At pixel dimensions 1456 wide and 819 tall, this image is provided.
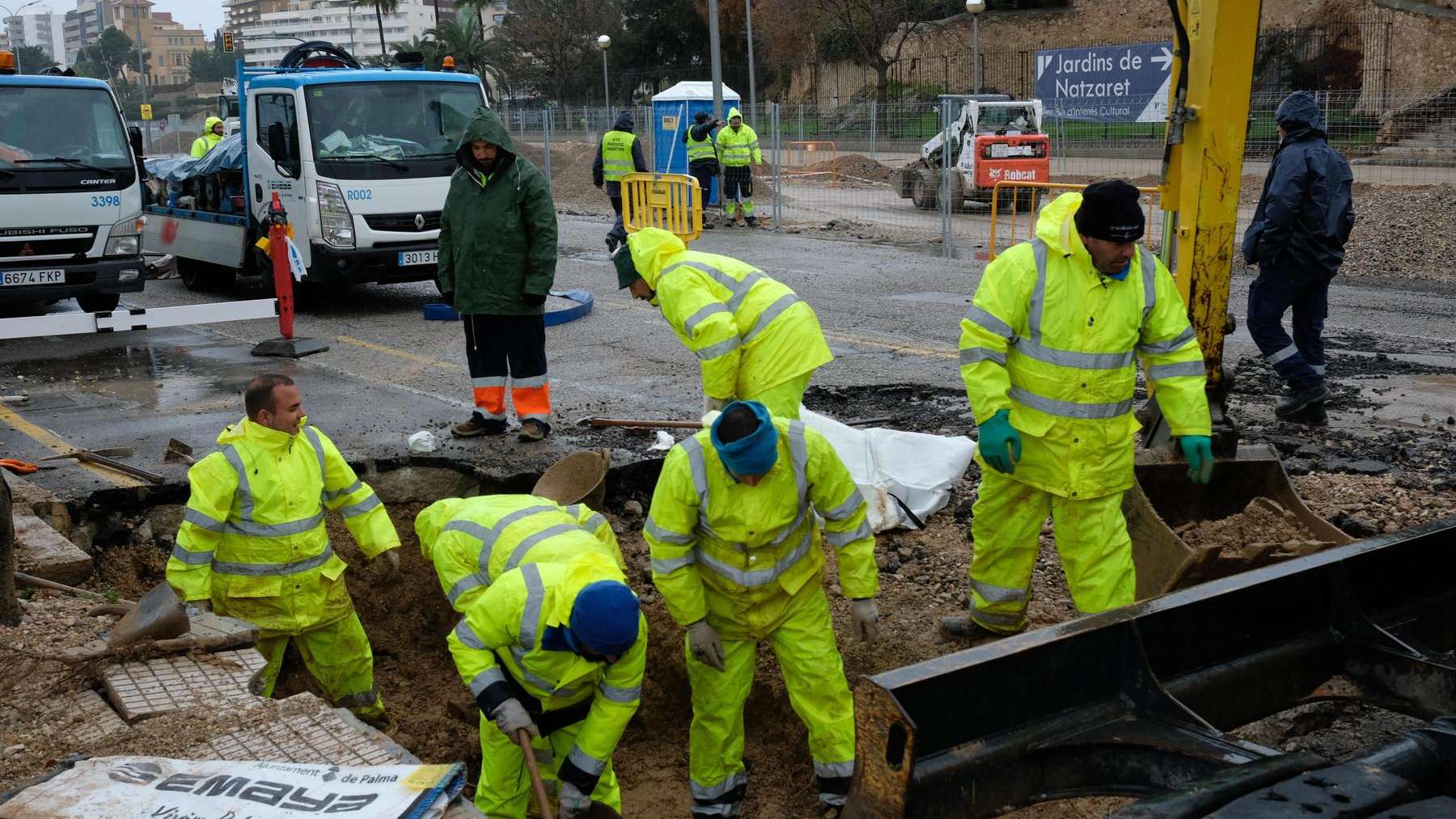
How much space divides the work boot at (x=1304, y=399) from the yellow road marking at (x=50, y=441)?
6.79m

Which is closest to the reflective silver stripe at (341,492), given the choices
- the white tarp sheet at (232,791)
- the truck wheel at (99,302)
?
the white tarp sheet at (232,791)

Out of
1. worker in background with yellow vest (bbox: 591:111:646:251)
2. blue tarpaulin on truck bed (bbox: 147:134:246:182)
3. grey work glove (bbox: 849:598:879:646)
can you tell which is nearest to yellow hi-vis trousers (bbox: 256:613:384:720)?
grey work glove (bbox: 849:598:879:646)

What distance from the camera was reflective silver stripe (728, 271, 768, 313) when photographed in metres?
5.43

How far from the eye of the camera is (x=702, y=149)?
68.3ft

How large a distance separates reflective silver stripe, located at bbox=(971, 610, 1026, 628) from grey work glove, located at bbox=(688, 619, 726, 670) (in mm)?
1311

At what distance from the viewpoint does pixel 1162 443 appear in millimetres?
5949

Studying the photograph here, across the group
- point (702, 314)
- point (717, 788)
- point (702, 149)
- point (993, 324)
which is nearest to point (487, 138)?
point (702, 314)

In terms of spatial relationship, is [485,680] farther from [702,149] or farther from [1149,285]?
[702,149]

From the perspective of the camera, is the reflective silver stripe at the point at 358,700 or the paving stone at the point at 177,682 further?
the reflective silver stripe at the point at 358,700

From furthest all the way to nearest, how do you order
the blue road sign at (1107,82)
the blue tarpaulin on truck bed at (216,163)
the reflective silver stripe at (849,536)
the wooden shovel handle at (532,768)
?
the blue road sign at (1107,82) < the blue tarpaulin on truck bed at (216,163) < the reflective silver stripe at (849,536) < the wooden shovel handle at (532,768)

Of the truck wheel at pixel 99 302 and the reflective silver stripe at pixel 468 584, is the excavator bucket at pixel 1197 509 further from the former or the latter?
the truck wheel at pixel 99 302

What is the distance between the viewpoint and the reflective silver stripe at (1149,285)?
184 inches

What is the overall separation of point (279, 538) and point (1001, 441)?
9.34 feet

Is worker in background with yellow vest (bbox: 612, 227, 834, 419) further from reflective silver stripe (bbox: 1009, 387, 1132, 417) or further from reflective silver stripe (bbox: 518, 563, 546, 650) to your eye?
reflective silver stripe (bbox: 518, 563, 546, 650)
